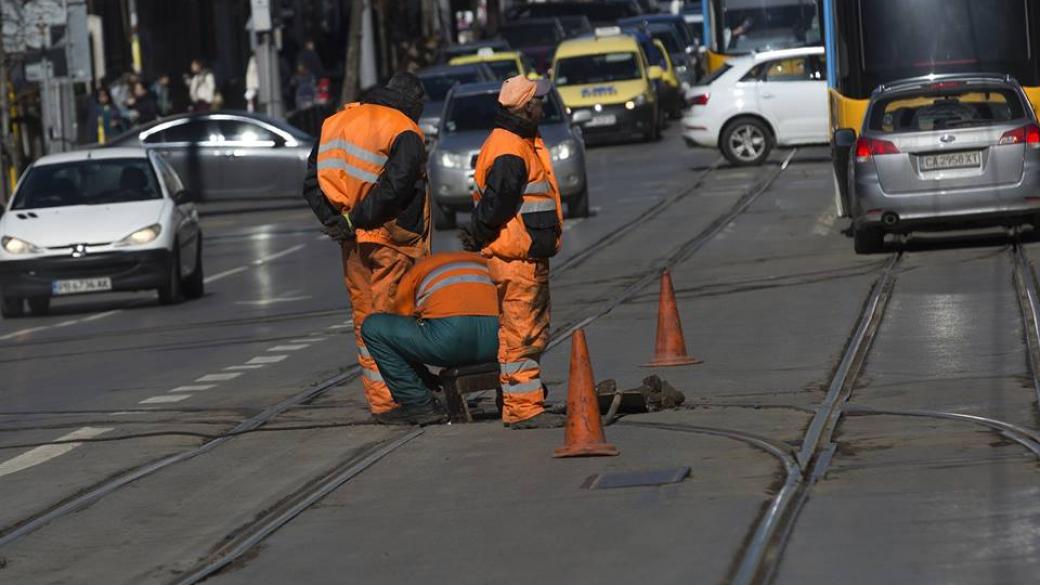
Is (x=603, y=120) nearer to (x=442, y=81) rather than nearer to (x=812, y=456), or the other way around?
(x=442, y=81)

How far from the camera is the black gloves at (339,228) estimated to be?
1246 centimetres

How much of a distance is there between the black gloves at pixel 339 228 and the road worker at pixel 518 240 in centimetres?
82

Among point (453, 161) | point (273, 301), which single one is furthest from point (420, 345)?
point (453, 161)

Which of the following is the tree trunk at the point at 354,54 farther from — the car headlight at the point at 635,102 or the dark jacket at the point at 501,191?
the dark jacket at the point at 501,191

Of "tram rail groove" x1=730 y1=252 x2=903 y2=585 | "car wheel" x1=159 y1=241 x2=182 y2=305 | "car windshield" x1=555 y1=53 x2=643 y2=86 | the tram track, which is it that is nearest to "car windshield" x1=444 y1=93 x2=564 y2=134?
the tram track

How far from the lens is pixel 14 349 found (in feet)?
62.6

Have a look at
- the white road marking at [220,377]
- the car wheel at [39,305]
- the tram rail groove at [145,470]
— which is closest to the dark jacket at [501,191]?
the tram rail groove at [145,470]

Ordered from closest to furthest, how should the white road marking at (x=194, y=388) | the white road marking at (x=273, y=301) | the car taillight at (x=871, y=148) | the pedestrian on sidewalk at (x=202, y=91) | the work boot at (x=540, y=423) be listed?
the work boot at (x=540, y=423) < the white road marking at (x=194, y=388) < the car taillight at (x=871, y=148) < the white road marking at (x=273, y=301) < the pedestrian on sidewalk at (x=202, y=91)

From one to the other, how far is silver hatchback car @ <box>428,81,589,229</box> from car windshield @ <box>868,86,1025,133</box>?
7259 millimetres

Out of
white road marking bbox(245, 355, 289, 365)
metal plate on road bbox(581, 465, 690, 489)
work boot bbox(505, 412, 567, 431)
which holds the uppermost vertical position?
metal plate on road bbox(581, 465, 690, 489)

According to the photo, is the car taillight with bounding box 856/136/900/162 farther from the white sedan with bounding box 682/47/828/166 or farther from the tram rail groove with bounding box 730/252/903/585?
the white sedan with bounding box 682/47/828/166

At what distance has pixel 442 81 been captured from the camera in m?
43.2

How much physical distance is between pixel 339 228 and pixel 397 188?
0.42 m

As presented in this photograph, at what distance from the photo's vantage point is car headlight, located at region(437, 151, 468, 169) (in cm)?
2938
